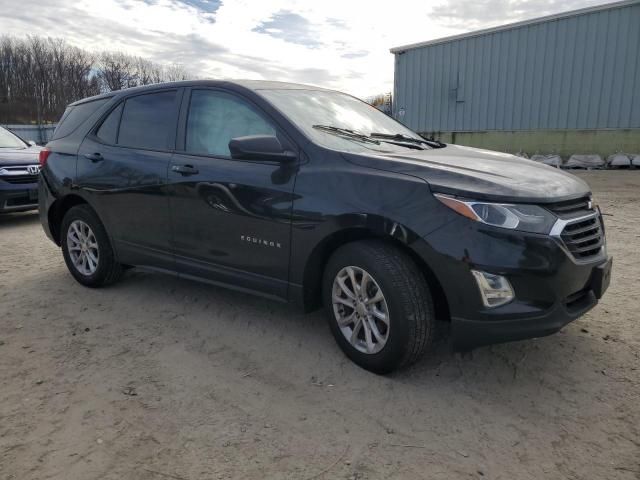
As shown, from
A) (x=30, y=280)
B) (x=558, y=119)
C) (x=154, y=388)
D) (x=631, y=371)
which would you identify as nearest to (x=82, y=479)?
(x=154, y=388)

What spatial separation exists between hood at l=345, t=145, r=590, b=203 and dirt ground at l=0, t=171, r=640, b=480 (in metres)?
1.06

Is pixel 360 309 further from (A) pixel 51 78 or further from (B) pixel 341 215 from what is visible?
(A) pixel 51 78

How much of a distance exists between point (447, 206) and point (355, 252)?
59 cm

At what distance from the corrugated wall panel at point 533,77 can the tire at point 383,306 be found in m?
14.6

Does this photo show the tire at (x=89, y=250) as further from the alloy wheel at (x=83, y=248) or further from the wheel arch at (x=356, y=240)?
the wheel arch at (x=356, y=240)

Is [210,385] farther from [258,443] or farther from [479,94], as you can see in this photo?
[479,94]

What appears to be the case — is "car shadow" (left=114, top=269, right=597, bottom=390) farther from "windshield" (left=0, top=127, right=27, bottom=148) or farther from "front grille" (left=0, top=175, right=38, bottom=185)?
"windshield" (left=0, top=127, right=27, bottom=148)

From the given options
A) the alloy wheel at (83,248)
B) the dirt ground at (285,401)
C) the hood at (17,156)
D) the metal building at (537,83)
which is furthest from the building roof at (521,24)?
the alloy wheel at (83,248)

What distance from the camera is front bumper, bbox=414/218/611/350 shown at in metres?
2.45

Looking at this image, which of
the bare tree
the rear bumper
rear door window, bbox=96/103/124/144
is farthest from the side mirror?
the bare tree

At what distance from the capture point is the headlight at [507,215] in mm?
2480

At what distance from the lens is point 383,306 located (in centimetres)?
282

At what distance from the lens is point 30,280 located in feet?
16.1

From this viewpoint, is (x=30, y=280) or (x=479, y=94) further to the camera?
(x=479, y=94)
